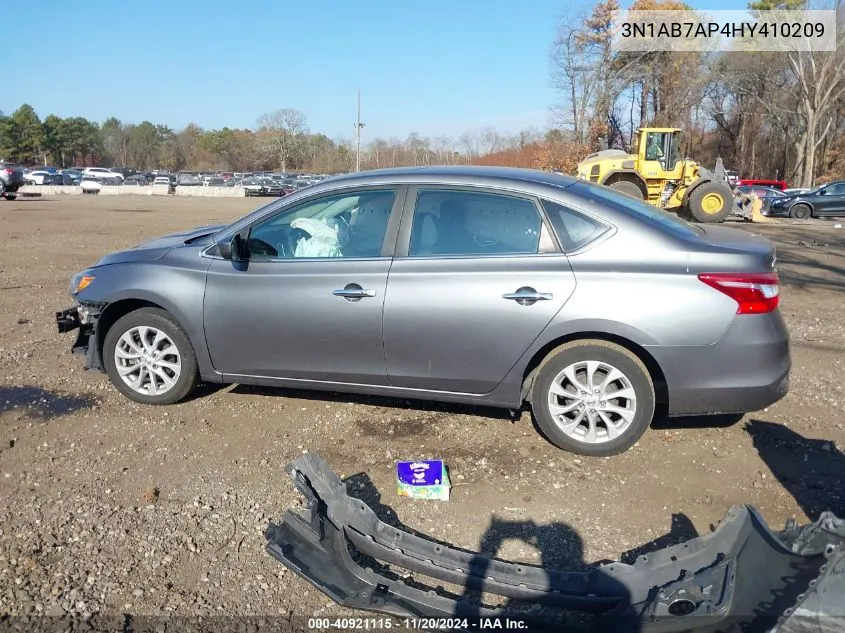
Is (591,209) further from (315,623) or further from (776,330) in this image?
(315,623)

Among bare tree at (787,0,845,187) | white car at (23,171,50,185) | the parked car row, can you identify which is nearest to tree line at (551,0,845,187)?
bare tree at (787,0,845,187)

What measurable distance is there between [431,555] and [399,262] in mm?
1916

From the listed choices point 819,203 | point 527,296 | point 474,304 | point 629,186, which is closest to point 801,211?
point 819,203

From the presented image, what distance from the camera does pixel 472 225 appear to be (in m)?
4.32

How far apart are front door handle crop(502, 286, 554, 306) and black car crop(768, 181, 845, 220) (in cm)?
2579

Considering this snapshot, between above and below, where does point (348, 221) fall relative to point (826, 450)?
above

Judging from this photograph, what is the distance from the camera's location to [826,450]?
429 cm

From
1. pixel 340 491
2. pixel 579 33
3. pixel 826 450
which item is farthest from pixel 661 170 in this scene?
pixel 579 33

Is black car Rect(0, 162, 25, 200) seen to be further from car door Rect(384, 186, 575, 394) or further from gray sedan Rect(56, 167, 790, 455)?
car door Rect(384, 186, 575, 394)

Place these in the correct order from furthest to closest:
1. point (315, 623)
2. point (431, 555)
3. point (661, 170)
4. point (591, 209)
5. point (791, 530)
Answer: point (661, 170) → point (591, 209) → point (431, 555) → point (315, 623) → point (791, 530)

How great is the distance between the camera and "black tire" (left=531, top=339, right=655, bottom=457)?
13.2 ft

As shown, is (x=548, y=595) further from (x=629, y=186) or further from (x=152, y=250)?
(x=629, y=186)

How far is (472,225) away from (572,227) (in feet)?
2.05

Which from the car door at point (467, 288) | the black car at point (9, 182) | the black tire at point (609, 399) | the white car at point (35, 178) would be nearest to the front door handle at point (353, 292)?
the car door at point (467, 288)
